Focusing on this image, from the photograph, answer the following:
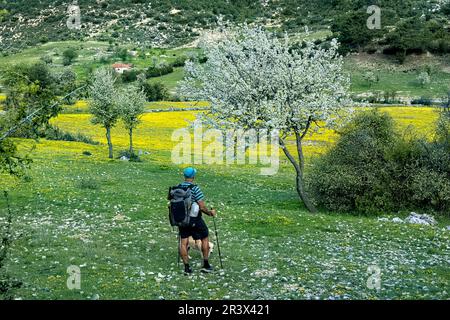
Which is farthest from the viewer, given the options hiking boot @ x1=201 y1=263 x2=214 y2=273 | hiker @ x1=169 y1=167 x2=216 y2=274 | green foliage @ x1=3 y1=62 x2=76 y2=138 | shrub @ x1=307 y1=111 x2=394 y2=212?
shrub @ x1=307 y1=111 x2=394 y2=212

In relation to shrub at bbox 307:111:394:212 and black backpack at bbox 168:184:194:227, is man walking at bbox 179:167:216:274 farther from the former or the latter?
shrub at bbox 307:111:394:212

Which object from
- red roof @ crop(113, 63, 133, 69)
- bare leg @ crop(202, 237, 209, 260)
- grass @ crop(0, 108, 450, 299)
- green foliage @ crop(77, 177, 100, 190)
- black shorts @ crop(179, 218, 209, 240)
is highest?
red roof @ crop(113, 63, 133, 69)

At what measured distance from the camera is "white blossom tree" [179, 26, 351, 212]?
1077 inches

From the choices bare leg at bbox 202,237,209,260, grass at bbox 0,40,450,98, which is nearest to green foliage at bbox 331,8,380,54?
grass at bbox 0,40,450,98

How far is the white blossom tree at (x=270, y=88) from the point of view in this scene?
2736 centimetres

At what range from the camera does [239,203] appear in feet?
98.8

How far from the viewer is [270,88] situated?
27.6 meters

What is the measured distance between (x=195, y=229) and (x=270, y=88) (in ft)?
44.5

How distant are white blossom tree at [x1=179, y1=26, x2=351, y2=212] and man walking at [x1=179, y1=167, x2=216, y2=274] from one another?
1156 cm

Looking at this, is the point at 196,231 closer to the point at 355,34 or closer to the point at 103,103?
the point at 103,103

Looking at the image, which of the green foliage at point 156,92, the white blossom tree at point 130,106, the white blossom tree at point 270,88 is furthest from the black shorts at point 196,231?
the green foliage at point 156,92

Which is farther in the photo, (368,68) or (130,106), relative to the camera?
(368,68)

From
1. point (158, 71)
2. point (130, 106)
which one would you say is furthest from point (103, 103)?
point (158, 71)
